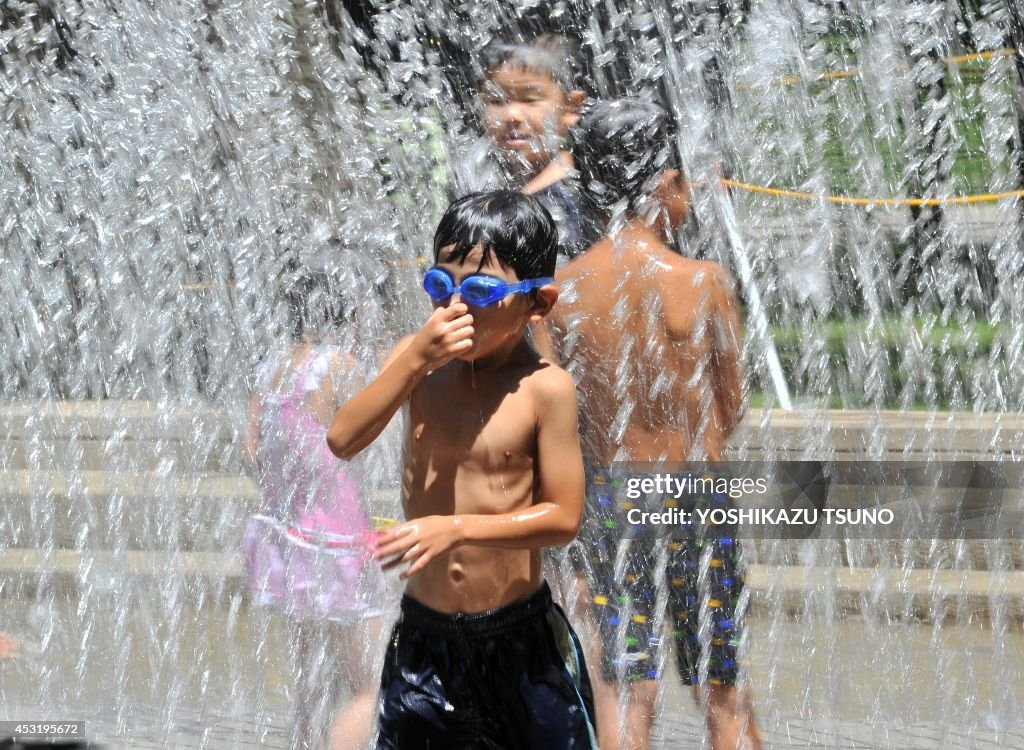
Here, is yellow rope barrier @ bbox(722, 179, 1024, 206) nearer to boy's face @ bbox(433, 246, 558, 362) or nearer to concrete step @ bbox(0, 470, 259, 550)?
concrete step @ bbox(0, 470, 259, 550)

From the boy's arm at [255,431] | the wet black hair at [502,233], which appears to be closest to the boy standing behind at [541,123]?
the wet black hair at [502,233]

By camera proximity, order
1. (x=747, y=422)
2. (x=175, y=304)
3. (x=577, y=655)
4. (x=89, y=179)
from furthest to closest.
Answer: (x=89, y=179) → (x=175, y=304) → (x=747, y=422) → (x=577, y=655)

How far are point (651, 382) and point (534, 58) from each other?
1003 mm

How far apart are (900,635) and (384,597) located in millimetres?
1779

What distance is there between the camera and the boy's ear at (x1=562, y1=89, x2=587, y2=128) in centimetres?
314

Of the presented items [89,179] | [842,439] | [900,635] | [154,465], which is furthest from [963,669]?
[89,179]

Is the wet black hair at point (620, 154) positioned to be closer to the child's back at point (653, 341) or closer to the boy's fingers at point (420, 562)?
the child's back at point (653, 341)

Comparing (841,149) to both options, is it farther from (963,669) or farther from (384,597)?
(384,597)

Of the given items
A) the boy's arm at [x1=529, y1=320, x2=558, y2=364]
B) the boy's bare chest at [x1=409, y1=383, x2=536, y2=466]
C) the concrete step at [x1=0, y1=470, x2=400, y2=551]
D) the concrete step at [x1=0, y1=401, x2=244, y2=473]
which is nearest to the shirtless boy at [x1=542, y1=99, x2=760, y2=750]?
the boy's arm at [x1=529, y1=320, x2=558, y2=364]

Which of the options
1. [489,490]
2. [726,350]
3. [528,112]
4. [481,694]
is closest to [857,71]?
[528,112]

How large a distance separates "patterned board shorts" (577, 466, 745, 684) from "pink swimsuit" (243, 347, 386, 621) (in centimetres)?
60

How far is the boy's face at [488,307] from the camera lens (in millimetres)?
1998

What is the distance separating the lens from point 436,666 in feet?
6.77

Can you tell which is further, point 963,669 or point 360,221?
point 360,221
